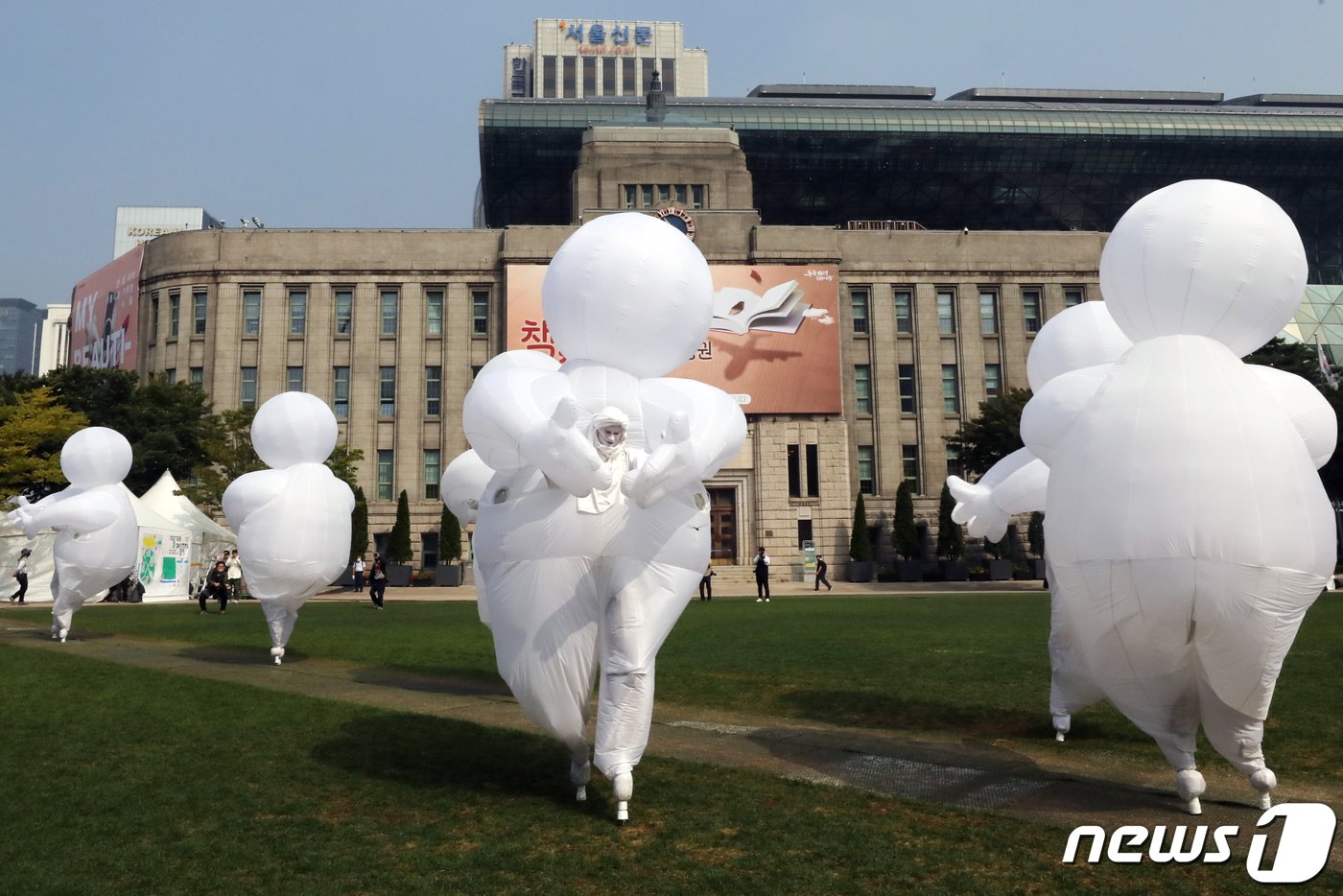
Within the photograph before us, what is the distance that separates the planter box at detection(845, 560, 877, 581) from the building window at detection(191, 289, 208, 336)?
106 feet

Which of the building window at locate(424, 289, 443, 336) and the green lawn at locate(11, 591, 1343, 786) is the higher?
the building window at locate(424, 289, 443, 336)

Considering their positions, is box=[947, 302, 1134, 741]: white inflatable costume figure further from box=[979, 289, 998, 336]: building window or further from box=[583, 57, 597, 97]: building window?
box=[583, 57, 597, 97]: building window

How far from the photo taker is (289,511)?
13539 mm

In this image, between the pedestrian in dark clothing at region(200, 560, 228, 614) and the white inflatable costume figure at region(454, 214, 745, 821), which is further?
the pedestrian in dark clothing at region(200, 560, 228, 614)

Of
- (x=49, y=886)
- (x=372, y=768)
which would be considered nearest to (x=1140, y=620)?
(x=372, y=768)

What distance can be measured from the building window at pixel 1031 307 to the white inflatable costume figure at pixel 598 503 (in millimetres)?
46699

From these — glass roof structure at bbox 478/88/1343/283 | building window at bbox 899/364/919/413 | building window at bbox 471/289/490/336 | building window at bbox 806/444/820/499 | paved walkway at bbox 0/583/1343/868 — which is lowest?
paved walkway at bbox 0/583/1343/868

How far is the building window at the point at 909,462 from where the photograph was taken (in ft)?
160

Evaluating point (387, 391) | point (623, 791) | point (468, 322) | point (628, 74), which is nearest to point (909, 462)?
point (468, 322)

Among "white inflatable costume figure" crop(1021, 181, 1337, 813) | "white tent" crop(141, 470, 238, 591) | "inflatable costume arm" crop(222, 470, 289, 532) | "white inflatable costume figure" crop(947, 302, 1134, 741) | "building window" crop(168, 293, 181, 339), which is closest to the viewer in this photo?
"white inflatable costume figure" crop(1021, 181, 1337, 813)

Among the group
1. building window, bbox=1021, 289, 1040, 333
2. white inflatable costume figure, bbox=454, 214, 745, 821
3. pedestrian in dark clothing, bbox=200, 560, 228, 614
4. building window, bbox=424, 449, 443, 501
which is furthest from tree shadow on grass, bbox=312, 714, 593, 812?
building window, bbox=1021, 289, 1040, 333

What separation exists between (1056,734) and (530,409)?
19.6 ft

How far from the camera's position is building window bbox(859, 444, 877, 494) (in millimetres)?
48812

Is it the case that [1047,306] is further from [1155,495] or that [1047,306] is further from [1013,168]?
[1155,495]
